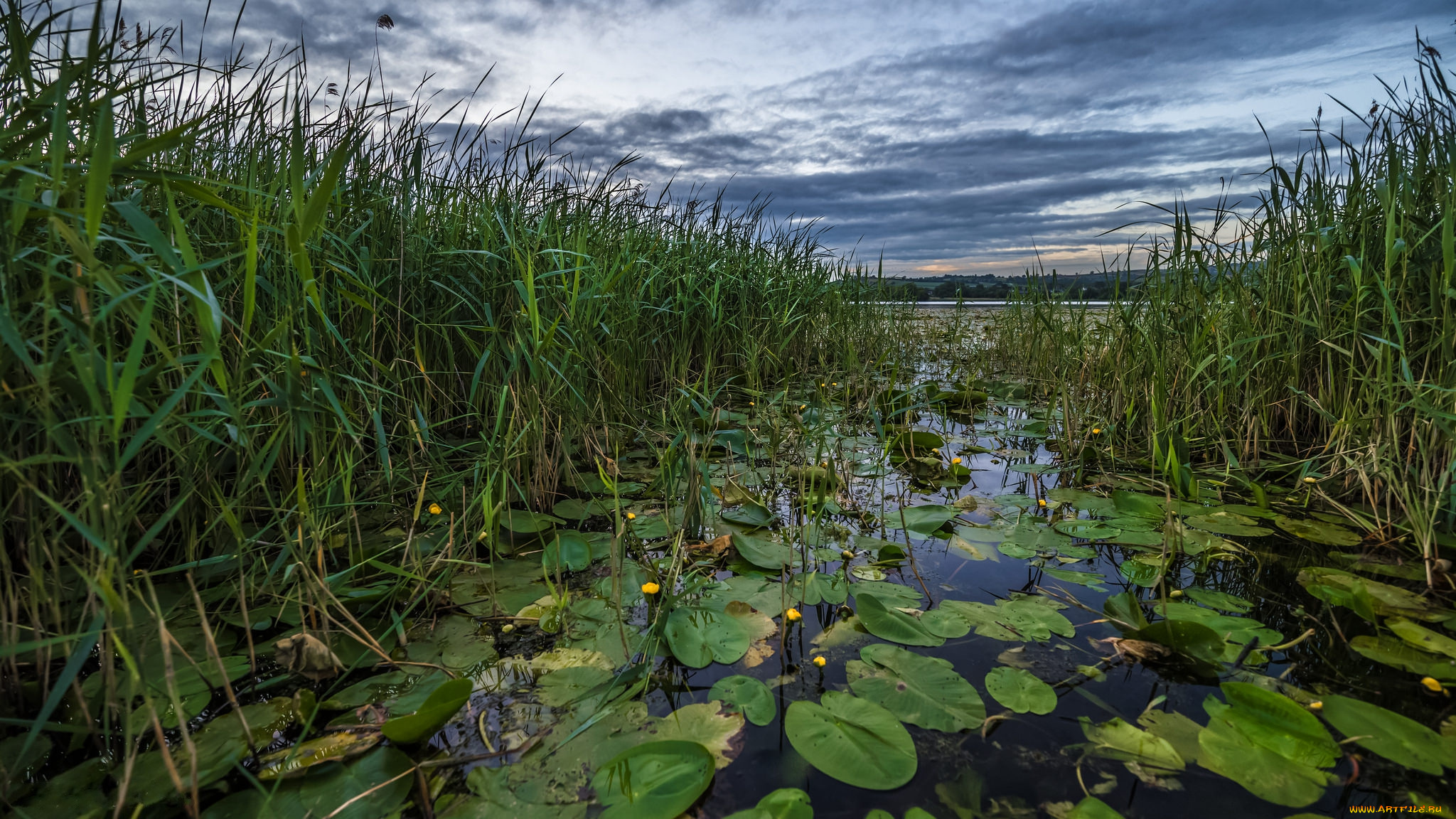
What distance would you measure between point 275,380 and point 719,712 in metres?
1.27

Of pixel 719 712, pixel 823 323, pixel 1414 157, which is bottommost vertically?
pixel 719 712

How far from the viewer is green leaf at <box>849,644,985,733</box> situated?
107 centimetres

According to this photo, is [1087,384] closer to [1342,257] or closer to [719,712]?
[1342,257]

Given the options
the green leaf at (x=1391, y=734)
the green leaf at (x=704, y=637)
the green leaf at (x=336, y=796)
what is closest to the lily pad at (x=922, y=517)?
the green leaf at (x=704, y=637)

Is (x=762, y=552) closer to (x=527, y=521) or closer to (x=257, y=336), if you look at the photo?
(x=527, y=521)

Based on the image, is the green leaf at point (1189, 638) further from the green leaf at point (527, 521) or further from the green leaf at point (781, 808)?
the green leaf at point (527, 521)

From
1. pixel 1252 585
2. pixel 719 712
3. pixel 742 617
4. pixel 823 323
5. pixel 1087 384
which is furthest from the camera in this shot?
pixel 823 323

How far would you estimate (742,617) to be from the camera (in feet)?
4.67

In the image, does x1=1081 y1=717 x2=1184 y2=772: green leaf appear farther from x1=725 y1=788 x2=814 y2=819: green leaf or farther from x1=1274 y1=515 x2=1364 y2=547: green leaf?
x1=1274 y1=515 x2=1364 y2=547: green leaf

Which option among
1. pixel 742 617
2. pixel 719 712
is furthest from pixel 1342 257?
pixel 719 712

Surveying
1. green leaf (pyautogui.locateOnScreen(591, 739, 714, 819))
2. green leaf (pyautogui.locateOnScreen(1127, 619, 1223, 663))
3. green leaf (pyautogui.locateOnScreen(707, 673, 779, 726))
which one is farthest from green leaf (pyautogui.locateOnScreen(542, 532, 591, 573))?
green leaf (pyautogui.locateOnScreen(1127, 619, 1223, 663))

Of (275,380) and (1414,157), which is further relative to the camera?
(1414,157)

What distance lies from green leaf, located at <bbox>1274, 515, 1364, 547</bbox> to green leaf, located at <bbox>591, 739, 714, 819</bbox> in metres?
1.93

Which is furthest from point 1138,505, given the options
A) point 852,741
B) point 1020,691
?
point 852,741
